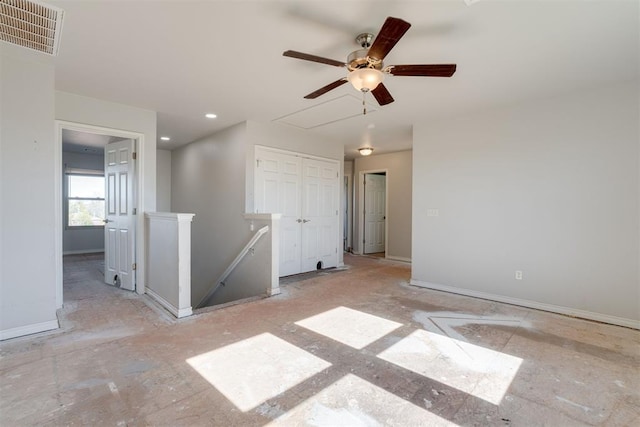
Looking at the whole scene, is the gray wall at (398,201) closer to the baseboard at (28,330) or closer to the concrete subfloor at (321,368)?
the concrete subfloor at (321,368)

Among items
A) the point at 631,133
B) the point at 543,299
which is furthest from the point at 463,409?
the point at 631,133

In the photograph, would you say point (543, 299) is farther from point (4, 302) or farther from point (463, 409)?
point (4, 302)

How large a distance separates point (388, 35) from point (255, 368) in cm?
243

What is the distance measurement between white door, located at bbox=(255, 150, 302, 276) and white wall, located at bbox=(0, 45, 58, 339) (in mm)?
2506

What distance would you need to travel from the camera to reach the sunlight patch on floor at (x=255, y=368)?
6.20 ft

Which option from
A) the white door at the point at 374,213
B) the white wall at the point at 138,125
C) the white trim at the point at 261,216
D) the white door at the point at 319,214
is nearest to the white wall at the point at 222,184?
the white trim at the point at 261,216

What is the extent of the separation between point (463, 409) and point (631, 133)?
132 inches

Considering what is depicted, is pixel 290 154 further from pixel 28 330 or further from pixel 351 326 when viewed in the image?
pixel 28 330

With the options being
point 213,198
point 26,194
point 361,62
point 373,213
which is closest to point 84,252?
point 213,198

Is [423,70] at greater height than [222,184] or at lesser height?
greater

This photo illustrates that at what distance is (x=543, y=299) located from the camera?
3.55 meters

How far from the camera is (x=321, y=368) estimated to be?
7.14 feet

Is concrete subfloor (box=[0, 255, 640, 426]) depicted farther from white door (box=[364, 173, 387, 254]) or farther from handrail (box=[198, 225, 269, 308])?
white door (box=[364, 173, 387, 254])

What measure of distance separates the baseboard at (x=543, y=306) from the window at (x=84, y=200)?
8.02 m
